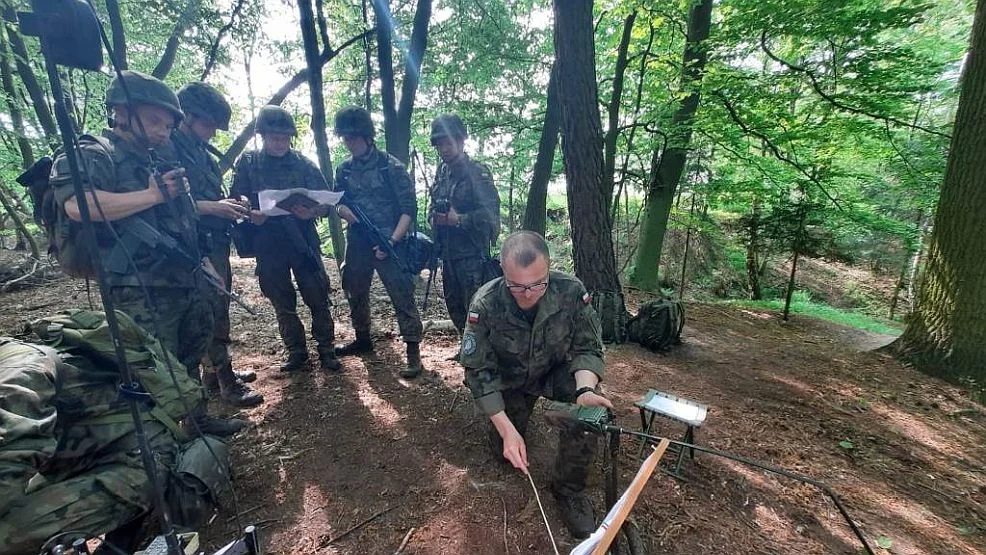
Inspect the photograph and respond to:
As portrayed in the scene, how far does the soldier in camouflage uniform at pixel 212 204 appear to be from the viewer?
122 inches

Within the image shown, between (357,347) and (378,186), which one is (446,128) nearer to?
(378,186)

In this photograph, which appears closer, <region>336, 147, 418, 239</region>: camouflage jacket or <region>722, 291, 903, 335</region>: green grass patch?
<region>336, 147, 418, 239</region>: camouflage jacket

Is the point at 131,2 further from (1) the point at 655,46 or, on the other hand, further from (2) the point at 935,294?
(2) the point at 935,294

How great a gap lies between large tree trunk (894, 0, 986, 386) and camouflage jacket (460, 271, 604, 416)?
177 inches

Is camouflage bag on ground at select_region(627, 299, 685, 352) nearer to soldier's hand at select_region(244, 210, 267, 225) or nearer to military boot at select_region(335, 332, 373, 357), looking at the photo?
military boot at select_region(335, 332, 373, 357)

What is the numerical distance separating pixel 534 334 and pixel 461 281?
179 cm

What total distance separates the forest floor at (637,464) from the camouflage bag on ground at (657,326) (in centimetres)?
36

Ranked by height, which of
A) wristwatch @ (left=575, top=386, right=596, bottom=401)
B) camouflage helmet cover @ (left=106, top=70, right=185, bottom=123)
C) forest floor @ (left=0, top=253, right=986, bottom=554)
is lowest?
forest floor @ (left=0, top=253, right=986, bottom=554)

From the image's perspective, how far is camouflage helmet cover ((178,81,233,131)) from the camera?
3.19 metres

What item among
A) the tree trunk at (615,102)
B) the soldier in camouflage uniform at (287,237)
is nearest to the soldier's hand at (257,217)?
the soldier in camouflage uniform at (287,237)

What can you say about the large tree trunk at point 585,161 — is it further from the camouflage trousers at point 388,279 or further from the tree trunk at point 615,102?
the tree trunk at point 615,102

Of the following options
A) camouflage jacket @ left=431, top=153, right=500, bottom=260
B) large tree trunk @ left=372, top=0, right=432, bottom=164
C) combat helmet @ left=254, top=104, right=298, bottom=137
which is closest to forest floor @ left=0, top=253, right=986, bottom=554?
camouflage jacket @ left=431, top=153, right=500, bottom=260

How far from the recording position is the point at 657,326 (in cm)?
491

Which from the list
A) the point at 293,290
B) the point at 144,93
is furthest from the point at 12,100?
the point at 144,93
